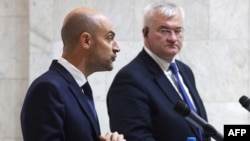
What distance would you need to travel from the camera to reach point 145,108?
10.7ft

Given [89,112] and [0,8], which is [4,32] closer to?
[0,8]

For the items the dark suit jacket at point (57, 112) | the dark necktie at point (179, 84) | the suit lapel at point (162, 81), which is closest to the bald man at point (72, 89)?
the dark suit jacket at point (57, 112)

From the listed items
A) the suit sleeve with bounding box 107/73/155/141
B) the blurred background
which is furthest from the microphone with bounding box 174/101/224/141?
the blurred background

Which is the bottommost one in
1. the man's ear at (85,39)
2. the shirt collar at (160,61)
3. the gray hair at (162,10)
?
the shirt collar at (160,61)

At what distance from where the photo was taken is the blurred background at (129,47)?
5.07m

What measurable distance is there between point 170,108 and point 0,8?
2.70 metres

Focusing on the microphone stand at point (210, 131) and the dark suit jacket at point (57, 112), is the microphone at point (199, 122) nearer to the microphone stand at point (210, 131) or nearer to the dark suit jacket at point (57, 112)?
the microphone stand at point (210, 131)

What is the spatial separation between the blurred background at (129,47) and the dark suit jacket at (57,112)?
262cm

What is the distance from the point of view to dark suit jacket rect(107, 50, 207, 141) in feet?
10.6

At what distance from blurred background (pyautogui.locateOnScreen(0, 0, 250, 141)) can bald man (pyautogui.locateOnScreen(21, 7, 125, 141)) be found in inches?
95.6

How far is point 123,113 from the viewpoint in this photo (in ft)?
10.7

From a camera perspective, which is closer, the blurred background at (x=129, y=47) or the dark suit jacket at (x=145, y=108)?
the dark suit jacket at (x=145, y=108)

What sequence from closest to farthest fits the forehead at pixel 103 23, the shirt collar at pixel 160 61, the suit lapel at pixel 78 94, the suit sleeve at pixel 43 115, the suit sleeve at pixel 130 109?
the suit sleeve at pixel 43 115 → the suit lapel at pixel 78 94 → the forehead at pixel 103 23 → the suit sleeve at pixel 130 109 → the shirt collar at pixel 160 61

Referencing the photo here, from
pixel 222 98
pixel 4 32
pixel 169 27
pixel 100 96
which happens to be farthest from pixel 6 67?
pixel 169 27
